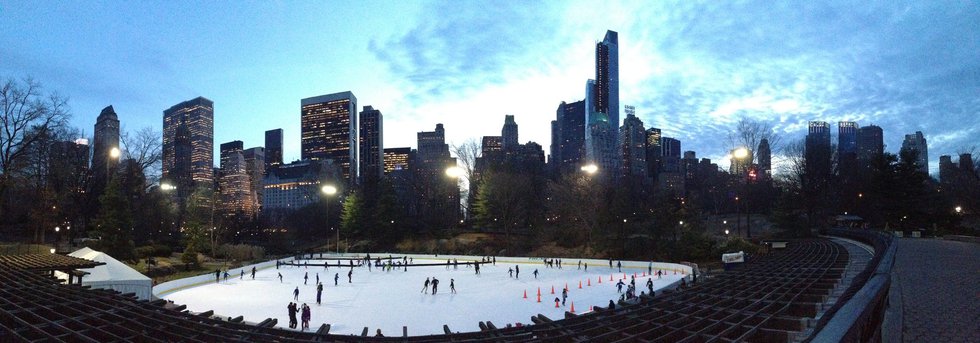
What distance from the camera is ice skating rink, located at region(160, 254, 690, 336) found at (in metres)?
19.5

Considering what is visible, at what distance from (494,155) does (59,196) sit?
178 ft

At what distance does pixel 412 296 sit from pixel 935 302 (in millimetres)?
21007

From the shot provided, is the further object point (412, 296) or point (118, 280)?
point (412, 296)

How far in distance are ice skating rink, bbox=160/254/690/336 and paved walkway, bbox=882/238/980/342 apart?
1139 centimetres

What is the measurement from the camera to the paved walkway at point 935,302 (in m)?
7.81

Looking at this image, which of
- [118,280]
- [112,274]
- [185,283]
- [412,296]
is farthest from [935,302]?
[185,283]

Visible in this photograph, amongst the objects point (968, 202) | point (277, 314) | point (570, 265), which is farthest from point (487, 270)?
point (968, 202)

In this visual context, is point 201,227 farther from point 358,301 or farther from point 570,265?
point 570,265

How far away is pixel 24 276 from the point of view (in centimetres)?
1611

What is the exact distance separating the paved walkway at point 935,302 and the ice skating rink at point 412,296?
11.4 metres

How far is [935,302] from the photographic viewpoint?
10.7 metres

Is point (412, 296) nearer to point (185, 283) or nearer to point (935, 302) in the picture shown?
point (185, 283)

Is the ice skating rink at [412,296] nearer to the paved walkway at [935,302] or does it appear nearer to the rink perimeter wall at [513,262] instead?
the rink perimeter wall at [513,262]

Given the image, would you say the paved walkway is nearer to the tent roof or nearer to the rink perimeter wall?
the rink perimeter wall
